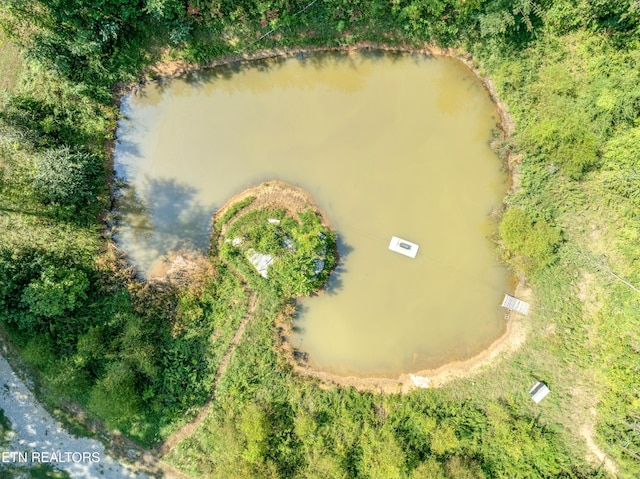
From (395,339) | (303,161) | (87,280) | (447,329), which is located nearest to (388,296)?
(395,339)

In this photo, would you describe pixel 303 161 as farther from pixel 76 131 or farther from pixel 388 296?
pixel 76 131

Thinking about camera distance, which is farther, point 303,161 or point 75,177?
point 303,161

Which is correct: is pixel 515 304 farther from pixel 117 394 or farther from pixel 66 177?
pixel 66 177

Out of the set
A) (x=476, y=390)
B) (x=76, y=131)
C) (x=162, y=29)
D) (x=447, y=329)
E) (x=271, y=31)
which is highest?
(x=271, y=31)

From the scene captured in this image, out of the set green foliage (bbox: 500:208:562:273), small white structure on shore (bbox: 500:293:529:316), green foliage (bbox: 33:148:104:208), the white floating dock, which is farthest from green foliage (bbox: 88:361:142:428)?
green foliage (bbox: 500:208:562:273)

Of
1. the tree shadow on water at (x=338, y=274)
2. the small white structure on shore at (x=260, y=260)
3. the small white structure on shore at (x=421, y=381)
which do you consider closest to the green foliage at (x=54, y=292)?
the small white structure on shore at (x=260, y=260)

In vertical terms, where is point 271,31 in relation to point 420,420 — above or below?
above

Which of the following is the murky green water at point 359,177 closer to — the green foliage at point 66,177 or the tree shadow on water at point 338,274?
the tree shadow on water at point 338,274
